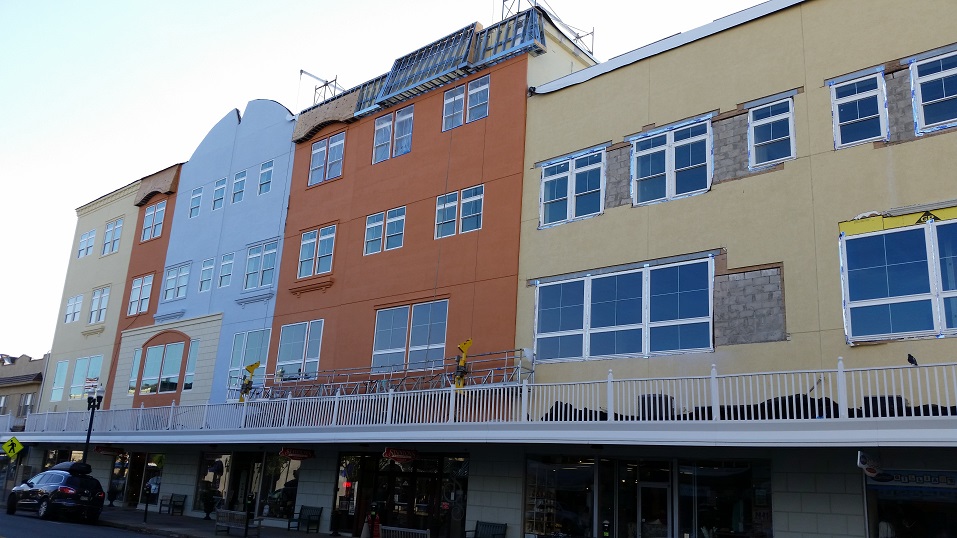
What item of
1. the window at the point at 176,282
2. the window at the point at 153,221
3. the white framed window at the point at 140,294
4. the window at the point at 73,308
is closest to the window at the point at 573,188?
the window at the point at 176,282

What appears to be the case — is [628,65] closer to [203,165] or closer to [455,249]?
[455,249]

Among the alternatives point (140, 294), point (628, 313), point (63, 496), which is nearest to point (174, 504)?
point (63, 496)

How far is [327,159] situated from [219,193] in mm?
7153

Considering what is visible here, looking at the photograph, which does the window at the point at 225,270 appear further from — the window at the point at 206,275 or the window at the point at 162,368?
the window at the point at 162,368

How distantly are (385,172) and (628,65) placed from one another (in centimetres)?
916

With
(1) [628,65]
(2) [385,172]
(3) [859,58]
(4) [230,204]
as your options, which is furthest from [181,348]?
→ (3) [859,58]

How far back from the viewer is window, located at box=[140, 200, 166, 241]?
120ft

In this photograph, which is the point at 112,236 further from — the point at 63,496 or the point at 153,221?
the point at 63,496

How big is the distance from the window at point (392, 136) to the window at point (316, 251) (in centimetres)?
300

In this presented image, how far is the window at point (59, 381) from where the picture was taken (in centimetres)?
3862

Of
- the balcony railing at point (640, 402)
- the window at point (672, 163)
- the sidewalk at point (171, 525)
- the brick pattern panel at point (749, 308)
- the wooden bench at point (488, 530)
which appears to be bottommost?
the sidewalk at point (171, 525)

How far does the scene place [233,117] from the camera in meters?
34.2

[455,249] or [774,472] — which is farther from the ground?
[455,249]

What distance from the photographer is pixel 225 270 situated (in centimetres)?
3153
